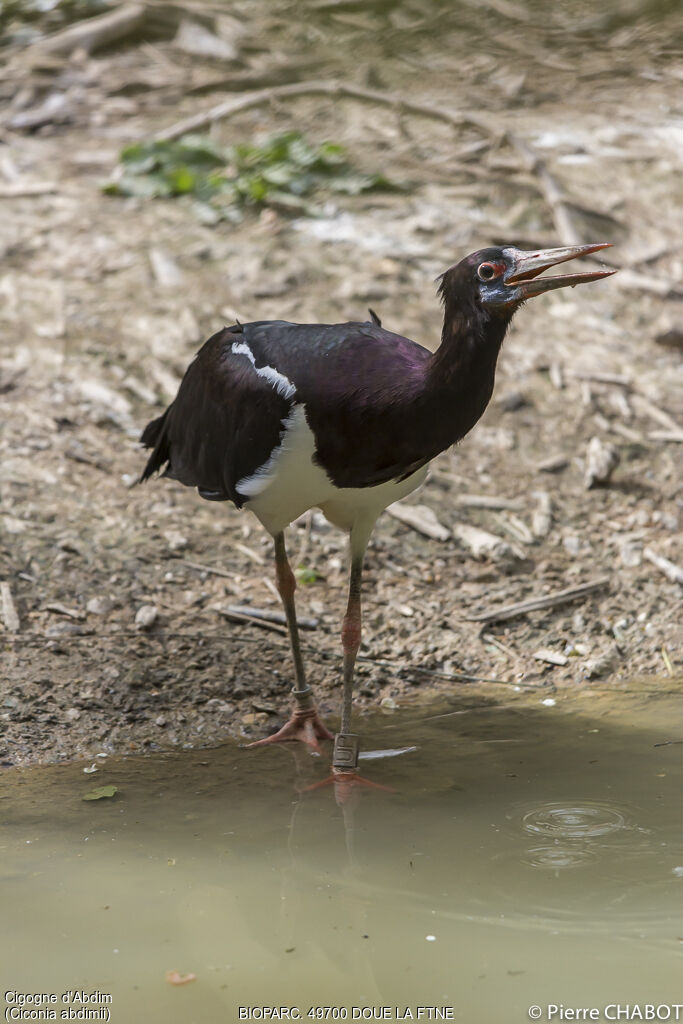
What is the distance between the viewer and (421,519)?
602 centimetres

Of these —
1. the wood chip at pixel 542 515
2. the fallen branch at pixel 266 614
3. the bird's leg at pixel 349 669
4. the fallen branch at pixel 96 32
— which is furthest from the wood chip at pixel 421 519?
the fallen branch at pixel 96 32

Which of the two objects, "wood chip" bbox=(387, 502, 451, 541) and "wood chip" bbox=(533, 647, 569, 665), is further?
"wood chip" bbox=(387, 502, 451, 541)

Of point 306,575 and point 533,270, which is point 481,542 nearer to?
point 306,575

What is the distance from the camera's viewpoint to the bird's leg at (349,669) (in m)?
4.40

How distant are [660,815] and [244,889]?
1370 millimetres

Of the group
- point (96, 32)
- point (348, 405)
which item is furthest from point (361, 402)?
point (96, 32)

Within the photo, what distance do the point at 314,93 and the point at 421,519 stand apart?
17.7 feet

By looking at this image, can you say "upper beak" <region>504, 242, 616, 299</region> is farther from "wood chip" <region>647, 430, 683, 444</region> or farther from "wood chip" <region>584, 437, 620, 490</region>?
"wood chip" <region>647, 430, 683, 444</region>

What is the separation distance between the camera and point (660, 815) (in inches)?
150

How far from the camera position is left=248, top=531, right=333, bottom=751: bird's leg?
470 centimetres

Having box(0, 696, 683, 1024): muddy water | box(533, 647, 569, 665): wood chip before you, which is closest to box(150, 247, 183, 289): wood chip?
box(533, 647, 569, 665): wood chip

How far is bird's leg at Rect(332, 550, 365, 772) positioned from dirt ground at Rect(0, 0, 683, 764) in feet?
→ 1.42

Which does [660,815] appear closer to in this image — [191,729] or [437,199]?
[191,729]

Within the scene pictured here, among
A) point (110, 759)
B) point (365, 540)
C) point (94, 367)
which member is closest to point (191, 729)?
point (110, 759)
